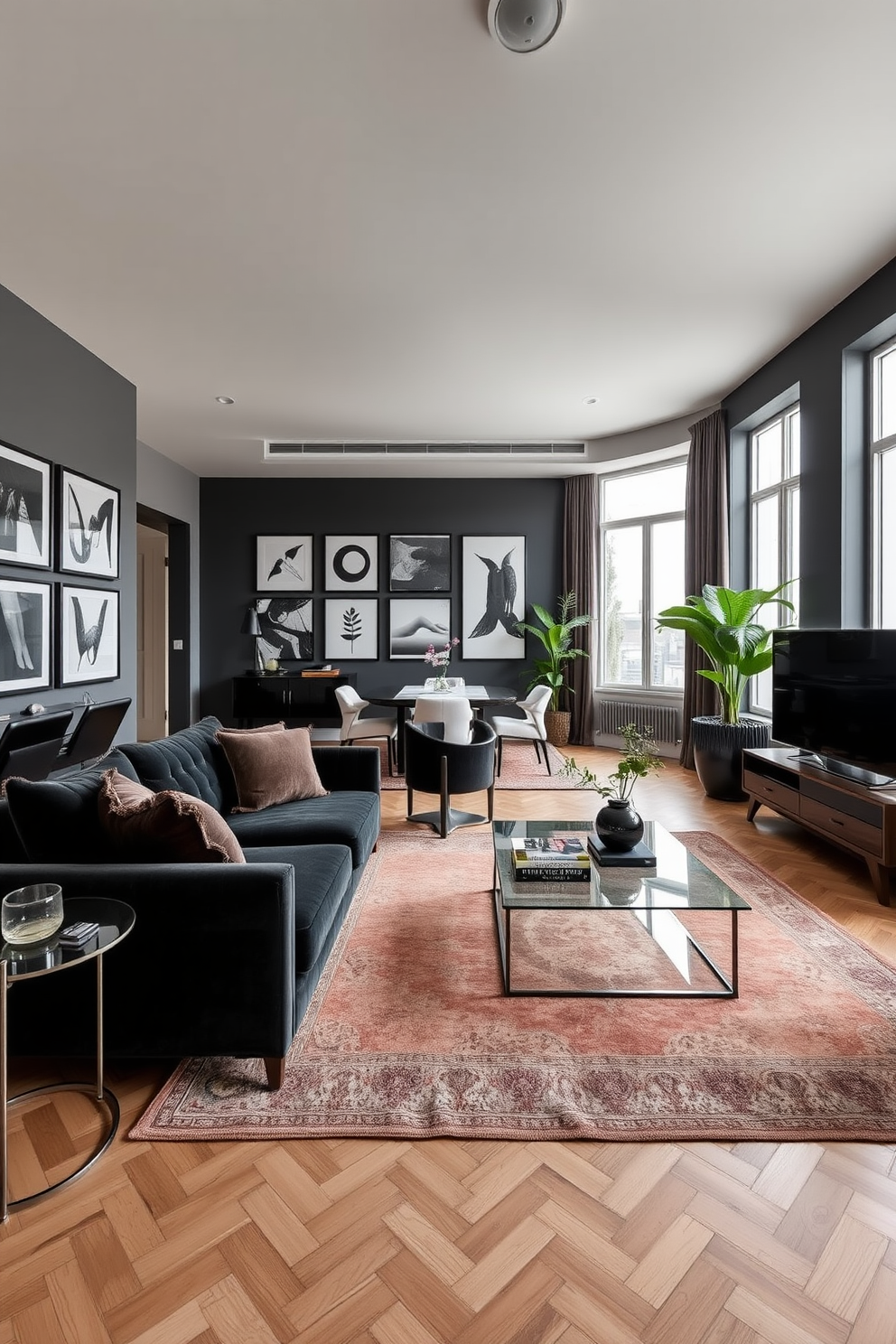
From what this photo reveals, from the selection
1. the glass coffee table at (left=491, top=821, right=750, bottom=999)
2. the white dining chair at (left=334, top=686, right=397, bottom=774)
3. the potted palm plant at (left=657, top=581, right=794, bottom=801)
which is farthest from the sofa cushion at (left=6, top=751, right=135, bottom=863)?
the potted palm plant at (left=657, top=581, right=794, bottom=801)

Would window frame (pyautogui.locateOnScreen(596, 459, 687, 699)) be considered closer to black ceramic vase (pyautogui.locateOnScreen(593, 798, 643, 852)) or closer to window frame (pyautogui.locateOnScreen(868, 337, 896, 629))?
window frame (pyautogui.locateOnScreen(868, 337, 896, 629))

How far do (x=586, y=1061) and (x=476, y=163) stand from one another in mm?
3183

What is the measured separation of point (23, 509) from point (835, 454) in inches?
179

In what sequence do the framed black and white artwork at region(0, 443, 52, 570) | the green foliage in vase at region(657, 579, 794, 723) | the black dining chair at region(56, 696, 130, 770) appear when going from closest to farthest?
1. the black dining chair at region(56, 696, 130, 770)
2. the framed black and white artwork at region(0, 443, 52, 570)
3. the green foliage in vase at region(657, 579, 794, 723)

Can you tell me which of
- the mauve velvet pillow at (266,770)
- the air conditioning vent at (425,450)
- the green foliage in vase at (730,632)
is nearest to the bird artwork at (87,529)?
the mauve velvet pillow at (266,770)

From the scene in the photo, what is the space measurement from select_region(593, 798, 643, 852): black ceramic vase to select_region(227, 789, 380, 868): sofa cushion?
950mm

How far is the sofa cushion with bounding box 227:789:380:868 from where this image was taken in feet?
8.64

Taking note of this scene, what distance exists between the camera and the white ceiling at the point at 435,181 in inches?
83.6

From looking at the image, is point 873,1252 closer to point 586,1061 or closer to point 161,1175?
point 586,1061

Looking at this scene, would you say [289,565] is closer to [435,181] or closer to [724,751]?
[724,751]

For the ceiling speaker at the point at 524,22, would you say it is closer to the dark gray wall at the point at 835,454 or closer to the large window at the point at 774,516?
the dark gray wall at the point at 835,454

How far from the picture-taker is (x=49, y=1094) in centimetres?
176

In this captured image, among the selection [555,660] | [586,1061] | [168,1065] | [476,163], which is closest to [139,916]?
[168,1065]

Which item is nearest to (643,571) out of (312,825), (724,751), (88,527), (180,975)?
(724,751)
